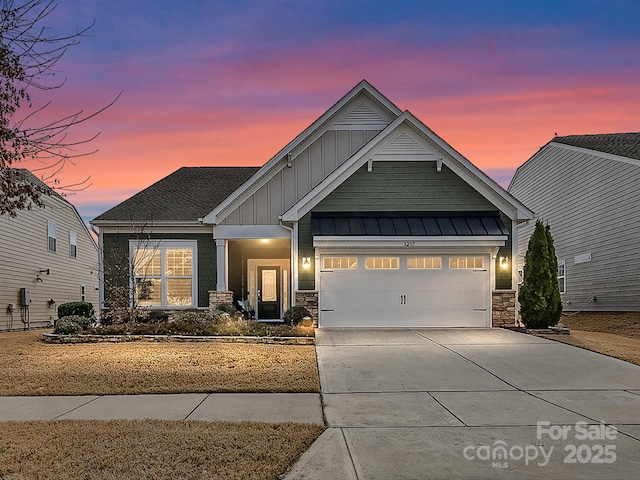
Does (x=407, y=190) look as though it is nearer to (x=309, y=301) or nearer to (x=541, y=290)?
(x=309, y=301)

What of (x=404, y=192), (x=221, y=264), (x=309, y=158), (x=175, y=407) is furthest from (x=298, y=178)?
(x=175, y=407)

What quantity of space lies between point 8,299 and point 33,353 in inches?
479

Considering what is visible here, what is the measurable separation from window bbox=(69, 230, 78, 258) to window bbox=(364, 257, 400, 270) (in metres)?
19.9

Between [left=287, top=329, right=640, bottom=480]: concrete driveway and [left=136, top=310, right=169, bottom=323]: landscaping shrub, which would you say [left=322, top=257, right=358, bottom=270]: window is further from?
[left=136, top=310, right=169, bottom=323]: landscaping shrub

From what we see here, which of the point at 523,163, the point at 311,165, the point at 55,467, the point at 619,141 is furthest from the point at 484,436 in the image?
the point at 523,163

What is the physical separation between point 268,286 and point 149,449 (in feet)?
47.2

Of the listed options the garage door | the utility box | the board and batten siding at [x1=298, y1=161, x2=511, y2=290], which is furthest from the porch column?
the utility box

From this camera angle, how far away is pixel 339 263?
16.0 metres

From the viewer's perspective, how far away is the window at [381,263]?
15.9 meters

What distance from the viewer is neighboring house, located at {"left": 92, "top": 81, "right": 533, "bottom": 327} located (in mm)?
15789

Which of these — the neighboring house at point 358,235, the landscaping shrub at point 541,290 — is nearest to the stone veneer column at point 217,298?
the neighboring house at point 358,235

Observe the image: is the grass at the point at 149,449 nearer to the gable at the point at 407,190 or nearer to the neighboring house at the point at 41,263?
the gable at the point at 407,190

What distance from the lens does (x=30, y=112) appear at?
5.34 metres

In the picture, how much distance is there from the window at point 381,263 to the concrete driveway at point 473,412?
3.25m
